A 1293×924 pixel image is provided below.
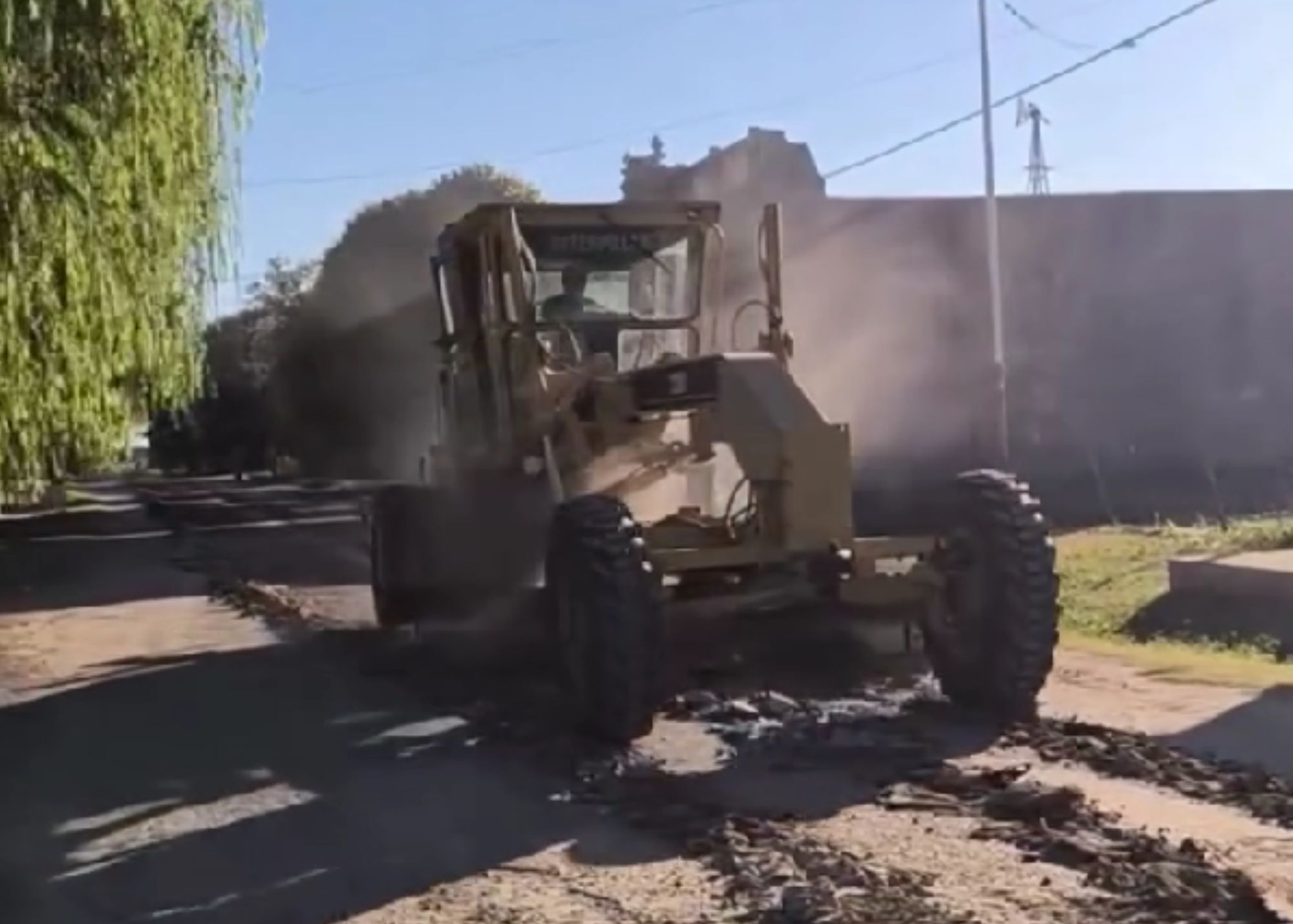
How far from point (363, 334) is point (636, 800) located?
30.3 meters

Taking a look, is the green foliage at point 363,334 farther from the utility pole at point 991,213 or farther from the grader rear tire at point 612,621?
the grader rear tire at point 612,621

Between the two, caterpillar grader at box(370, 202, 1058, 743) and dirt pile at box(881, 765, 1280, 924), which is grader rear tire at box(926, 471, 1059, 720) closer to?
caterpillar grader at box(370, 202, 1058, 743)

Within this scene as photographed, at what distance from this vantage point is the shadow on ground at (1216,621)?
582 inches

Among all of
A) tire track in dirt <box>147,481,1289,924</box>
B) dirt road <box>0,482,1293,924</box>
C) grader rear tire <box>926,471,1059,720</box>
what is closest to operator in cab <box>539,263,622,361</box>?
dirt road <box>0,482,1293,924</box>

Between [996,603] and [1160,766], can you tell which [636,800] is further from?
[996,603]

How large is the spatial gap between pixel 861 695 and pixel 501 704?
7.44ft

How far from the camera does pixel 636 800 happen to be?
9.26 metres

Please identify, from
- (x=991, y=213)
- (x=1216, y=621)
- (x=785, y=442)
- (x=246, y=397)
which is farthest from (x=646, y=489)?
(x=246, y=397)

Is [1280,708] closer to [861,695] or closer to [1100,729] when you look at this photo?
[1100,729]

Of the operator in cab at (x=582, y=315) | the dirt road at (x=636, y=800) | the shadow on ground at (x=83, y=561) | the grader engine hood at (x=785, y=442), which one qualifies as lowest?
the dirt road at (x=636, y=800)

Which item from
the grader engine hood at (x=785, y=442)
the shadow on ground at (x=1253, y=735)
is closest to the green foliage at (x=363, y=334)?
the grader engine hood at (x=785, y=442)

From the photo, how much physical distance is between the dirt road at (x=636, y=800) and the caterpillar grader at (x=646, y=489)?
555mm

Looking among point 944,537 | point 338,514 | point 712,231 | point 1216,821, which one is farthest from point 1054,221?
point 1216,821

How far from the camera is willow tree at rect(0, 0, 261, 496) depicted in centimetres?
1115
